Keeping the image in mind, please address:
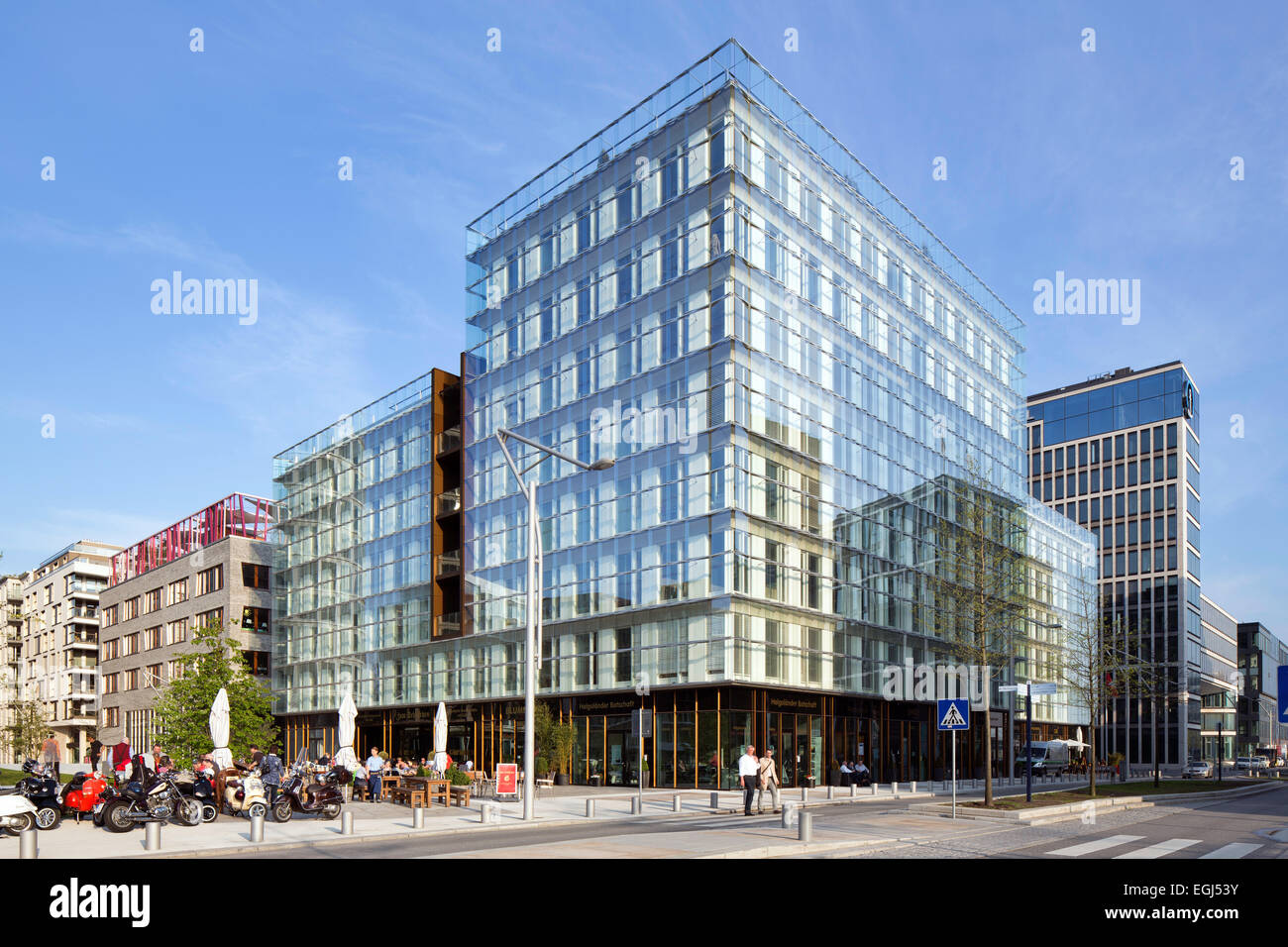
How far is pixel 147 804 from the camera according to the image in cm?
2488

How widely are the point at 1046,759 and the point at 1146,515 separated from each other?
2004 inches

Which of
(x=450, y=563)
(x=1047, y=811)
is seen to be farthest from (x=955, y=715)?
(x=450, y=563)

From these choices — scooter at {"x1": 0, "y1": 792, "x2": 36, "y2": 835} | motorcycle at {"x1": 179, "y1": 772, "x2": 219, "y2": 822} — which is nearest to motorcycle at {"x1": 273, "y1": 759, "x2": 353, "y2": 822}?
motorcycle at {"x1": 179, "y1": 772, "x2": 219, "y2": 822}

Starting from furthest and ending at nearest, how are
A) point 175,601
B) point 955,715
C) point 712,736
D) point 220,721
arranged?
point 175,601, point 712,736, point 220,721, point 955,715

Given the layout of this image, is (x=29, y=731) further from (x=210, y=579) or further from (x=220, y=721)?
(x=220, y=721)

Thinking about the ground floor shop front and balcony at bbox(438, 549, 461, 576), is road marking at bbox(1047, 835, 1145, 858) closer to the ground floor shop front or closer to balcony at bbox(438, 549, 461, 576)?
the ground floor shop front

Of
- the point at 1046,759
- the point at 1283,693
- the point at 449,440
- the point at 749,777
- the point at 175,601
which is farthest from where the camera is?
the point at 175,601

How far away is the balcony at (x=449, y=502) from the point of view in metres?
63.9

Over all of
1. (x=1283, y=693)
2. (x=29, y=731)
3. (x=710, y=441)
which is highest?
(x=710, y=441)

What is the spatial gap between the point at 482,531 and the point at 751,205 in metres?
23.2

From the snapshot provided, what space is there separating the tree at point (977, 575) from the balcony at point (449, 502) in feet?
88.1

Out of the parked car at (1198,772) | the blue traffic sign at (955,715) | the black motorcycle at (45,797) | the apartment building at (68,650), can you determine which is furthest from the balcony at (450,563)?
the apartment building at (68,650)
